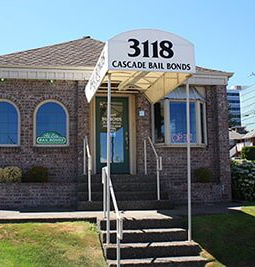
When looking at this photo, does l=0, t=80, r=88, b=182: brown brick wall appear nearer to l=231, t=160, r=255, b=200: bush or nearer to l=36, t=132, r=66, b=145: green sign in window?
l=36, t=132, r=66, b=145: green sign in window

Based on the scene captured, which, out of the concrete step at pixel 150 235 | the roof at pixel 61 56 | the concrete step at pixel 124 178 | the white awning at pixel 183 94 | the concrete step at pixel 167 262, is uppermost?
the roof at pixel 61 56

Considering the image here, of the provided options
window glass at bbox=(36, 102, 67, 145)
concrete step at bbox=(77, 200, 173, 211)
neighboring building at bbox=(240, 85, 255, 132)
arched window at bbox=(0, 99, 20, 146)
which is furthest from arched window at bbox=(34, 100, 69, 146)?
neighboring building at bbox=(240, 85, 255, 132)

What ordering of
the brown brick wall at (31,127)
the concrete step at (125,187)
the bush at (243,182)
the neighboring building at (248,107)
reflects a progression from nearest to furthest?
the concrete step at (125,187)
the brown brick wall at (31,127)
the bush at (243,182)
the neighboring building at (248,107)

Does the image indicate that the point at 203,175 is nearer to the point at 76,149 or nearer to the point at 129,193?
the point at 129,193

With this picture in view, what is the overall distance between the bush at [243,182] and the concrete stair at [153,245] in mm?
5316

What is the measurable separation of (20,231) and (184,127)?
22.1ft

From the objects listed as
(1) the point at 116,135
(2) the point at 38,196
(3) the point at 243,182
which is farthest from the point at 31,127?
(3) the point at 243,182

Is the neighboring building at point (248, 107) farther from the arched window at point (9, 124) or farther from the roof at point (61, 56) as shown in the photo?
the arched window at point (9, 124)

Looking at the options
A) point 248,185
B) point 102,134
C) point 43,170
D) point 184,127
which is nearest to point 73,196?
point 43,170

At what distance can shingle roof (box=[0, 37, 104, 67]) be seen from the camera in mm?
12530

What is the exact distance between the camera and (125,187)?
35.8ft

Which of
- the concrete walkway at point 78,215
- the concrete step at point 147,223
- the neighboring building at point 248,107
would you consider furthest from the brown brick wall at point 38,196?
the neighboring building at point 248,107

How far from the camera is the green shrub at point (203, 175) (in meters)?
12.3

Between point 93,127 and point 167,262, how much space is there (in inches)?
252
